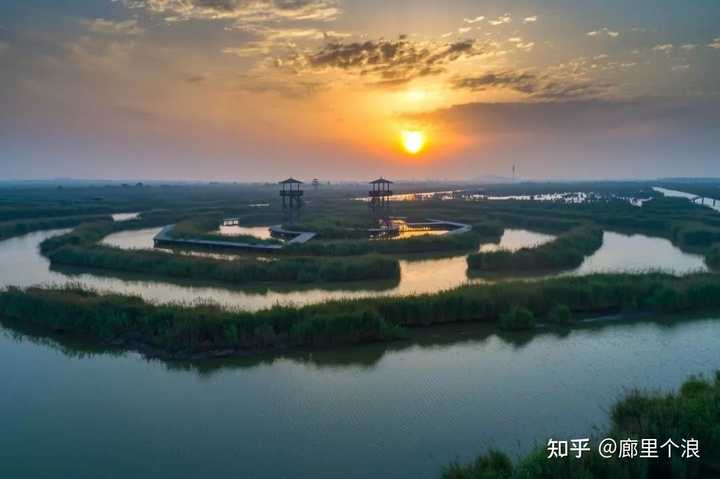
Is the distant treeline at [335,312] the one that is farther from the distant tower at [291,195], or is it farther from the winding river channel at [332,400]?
the distant tower at [291,195]

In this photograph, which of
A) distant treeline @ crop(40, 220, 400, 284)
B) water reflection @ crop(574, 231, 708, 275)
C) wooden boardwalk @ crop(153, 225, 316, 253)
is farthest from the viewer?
wooden boardwalk @ crop(153, 225, 316, 253)

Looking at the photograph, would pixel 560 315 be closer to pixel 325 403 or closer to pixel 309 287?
pixel 325 403

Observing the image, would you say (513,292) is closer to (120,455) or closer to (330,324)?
(330,324)

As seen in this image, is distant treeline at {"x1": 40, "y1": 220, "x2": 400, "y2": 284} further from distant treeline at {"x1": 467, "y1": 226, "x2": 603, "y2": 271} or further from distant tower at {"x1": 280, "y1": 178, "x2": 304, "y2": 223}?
distant tower at {"x1": 280, "y1": 178, "x2": 304, "y2": 223}

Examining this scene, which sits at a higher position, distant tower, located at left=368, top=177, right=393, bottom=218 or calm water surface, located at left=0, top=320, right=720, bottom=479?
distant tower, located at left=368, top=177, right=393, bottom=218

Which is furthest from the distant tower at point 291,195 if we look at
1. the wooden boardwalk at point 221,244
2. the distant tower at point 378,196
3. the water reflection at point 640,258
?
the water reflection at point 640,258

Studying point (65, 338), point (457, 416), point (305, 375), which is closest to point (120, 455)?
point (305, 375)

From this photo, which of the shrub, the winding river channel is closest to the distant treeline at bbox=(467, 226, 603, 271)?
the shrub

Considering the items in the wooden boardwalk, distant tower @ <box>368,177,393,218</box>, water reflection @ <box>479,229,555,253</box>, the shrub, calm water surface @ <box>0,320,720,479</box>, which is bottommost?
calm water surface @ <box>0,320,720,479</box>
